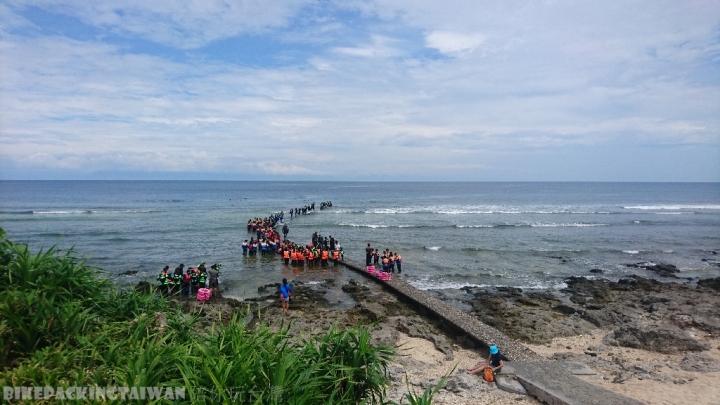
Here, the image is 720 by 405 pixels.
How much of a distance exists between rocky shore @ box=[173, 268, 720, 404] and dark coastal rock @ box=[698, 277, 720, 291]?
0.04 meters

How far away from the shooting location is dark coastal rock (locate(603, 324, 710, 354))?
1205cm

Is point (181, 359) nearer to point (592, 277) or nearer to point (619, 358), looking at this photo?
point (619, 358)

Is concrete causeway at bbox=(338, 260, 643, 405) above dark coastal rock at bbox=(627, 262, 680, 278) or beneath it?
above

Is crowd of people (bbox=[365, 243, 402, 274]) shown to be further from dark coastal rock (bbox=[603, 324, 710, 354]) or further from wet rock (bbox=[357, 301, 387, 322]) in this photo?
dark coastal rock (bbox=[603, 324, 710, 354])

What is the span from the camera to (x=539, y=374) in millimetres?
9664

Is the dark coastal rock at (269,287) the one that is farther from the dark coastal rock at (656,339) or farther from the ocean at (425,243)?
the dark coastal rock at (656,339)

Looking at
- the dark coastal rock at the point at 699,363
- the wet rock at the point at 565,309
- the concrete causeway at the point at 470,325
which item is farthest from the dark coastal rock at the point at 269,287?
the dark coastal rock at the point at 699,363

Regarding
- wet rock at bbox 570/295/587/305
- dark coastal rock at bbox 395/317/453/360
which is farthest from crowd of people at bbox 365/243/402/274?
wet rock at bbox 570/295/587/305

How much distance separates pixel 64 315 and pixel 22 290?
2.32 feet

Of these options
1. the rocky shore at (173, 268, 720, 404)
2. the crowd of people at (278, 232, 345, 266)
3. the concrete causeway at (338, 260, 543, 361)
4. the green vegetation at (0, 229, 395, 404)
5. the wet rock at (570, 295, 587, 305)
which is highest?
the green vegetation at (0, 229, 395, 404)

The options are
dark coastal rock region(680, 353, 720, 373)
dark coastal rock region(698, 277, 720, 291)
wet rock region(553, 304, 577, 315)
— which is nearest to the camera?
dark coastal rock region(680, 353, 720, 373)

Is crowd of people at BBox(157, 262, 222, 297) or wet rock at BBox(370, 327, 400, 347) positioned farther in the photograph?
crowd of people at BBox(157, 262, 222, 297)

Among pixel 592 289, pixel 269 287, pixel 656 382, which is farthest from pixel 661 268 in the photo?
pixel 269 287

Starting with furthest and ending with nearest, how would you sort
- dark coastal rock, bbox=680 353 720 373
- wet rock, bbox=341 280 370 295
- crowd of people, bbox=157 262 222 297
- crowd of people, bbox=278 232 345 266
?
crowd of people, bbox=278 232 345 266
wet rock, bbox=341 280 370 295
crowd of people, bbox=157 262 222 297
dark coastal rock, bbox=680 353 720 373
